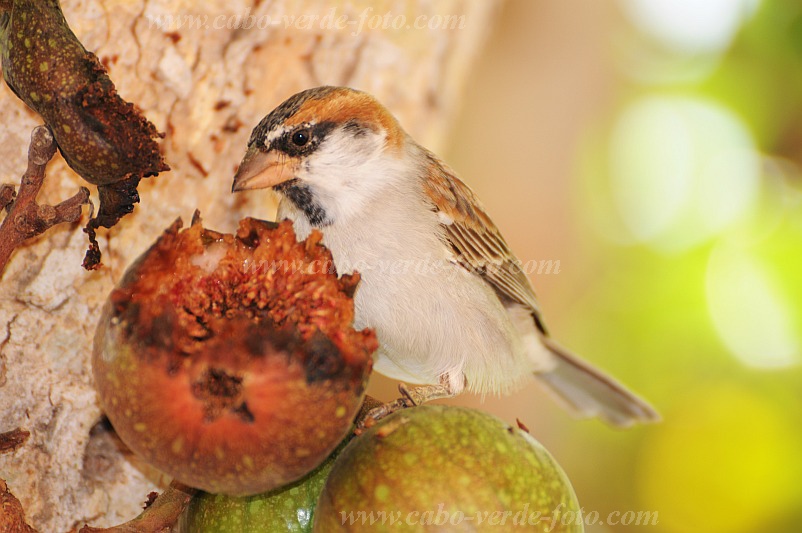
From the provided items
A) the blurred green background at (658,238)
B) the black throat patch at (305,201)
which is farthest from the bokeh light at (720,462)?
the black throat patch at (305,201)

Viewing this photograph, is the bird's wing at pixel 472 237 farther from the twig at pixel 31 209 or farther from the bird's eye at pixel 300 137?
the twig at pixel 31 209

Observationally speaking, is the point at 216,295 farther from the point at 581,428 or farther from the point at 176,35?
the point at 581,428

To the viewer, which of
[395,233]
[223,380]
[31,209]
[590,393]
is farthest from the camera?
[590,393]

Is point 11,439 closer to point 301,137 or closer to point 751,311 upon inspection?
point 301,137

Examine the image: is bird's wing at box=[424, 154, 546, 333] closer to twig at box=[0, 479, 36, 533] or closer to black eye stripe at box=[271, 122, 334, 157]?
black eye stripe at box=[271, 122, 334, 157]

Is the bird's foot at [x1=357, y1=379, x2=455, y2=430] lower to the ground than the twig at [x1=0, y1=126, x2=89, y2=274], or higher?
lower

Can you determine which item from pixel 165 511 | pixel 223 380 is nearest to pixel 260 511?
pixel 165 511

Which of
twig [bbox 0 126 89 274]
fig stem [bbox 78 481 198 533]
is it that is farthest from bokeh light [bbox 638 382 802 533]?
twig [bbox 0 126 89 274]
